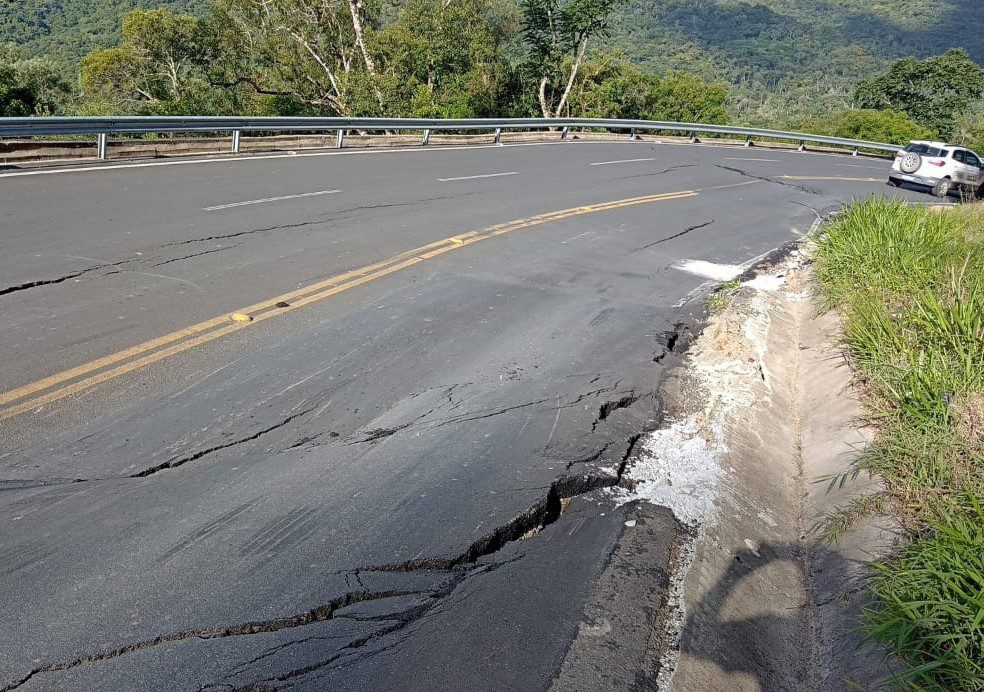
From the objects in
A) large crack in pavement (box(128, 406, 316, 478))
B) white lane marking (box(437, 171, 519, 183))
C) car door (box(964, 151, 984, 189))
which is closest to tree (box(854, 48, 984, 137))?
car door (box(964, 151, 984, 189))

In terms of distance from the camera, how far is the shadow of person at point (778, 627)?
3.78 meters

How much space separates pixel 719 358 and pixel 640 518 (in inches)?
125

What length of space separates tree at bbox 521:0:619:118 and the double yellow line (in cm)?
3285

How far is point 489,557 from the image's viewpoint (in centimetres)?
424

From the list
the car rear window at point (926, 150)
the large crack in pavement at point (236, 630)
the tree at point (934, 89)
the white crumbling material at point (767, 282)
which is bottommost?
the large crack in pavement at point (236, 630)

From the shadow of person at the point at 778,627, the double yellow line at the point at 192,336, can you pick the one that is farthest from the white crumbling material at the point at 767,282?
the shadow of person at the point at 778,627

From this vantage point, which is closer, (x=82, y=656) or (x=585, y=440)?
(x=82, y=656)

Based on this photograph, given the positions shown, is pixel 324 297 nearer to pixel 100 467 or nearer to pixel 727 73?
pixel 100 467

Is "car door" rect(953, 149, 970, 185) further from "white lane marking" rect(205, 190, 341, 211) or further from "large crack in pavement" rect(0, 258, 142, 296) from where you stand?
"large crack in pavement" rect(0, 258, 142, 296)

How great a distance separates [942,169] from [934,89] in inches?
1966

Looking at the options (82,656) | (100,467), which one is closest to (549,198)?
(100,467)

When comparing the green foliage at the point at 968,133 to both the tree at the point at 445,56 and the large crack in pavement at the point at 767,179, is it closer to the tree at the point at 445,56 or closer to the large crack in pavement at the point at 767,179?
the tree at the point at 445,56

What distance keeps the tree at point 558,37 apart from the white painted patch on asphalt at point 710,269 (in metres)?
31.5

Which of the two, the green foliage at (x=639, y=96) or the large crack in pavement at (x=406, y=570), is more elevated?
the green foliage at (x=639, y=96)
